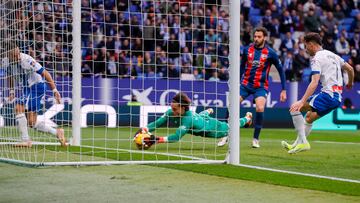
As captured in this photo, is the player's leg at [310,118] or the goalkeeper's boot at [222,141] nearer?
the player's leg at [310,118]

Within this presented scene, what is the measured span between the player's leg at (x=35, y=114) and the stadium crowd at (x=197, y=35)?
236 cm

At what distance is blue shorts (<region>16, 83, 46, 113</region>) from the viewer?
1347cm

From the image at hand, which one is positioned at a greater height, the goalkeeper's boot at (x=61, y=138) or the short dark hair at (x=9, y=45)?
the short dark hair at (x=9, y=45)

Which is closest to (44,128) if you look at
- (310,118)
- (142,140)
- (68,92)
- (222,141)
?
(142,140)

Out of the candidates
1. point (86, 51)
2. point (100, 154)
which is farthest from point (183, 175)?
point (86, 51)

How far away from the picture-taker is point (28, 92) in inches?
535

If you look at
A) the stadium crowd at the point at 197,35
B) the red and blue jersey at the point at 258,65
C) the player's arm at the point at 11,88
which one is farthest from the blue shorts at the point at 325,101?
the stadium crowd at the point at 197,35

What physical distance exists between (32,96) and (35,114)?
1.25 ft

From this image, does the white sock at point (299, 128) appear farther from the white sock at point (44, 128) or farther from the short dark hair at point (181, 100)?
the white sock at point (44, 128)

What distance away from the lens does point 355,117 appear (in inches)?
999

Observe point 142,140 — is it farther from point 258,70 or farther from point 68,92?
point 68,92

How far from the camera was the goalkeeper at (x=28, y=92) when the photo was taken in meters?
12.5

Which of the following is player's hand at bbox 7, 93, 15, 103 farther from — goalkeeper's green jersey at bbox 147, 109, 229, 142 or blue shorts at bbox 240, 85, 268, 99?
blue shorts at bbox 240, 85, 268, 99

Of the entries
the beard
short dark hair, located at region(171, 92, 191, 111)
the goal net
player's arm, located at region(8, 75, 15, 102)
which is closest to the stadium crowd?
the goal net
